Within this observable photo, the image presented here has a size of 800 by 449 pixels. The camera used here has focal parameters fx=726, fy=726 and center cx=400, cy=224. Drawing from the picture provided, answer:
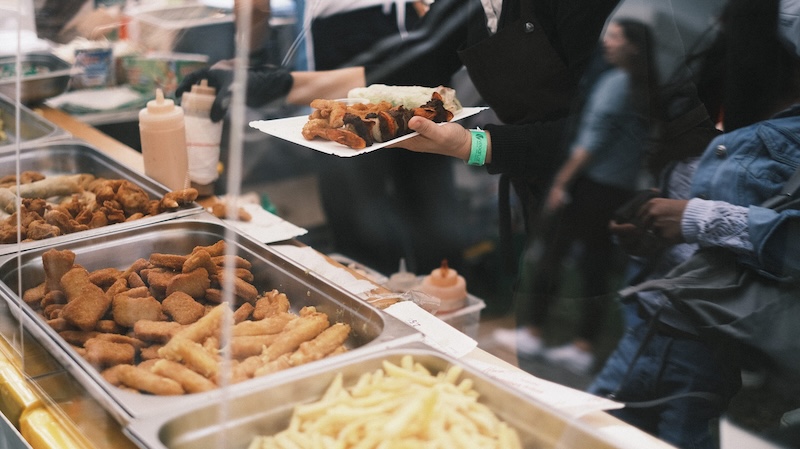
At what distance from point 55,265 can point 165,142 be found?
62 centimetres

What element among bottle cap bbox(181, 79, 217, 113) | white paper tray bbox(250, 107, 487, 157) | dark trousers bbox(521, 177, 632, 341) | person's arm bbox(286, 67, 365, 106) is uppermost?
person's arm bbox(286, 67, 365, 106)

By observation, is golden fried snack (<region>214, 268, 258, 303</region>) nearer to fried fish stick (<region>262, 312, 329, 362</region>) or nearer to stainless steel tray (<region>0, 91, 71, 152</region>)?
fried fish stick (<region>262, 312, 329, 362</region>)

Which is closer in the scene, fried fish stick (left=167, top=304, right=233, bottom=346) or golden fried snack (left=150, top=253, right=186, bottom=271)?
fried fish stick (left=167, top=304, right=233, bottom=346)

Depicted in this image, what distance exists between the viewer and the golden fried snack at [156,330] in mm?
1246

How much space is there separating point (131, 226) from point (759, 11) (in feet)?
4.82

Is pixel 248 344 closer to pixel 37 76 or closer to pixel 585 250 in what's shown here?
pixel 585 250

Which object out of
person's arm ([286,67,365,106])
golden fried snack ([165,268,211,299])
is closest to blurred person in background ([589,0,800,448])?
person's arm ([286,67,365,106])

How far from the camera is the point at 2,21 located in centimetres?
236

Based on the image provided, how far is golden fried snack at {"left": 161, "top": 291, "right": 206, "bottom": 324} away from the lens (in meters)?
1.32

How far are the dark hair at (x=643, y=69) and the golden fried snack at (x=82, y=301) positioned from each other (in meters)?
1.23

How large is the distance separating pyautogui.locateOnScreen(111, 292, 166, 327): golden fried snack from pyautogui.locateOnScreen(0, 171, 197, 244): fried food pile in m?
0.42

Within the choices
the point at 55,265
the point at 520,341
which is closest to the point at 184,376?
the point at 55,265

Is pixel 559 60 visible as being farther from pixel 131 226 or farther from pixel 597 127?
pixel 131 226

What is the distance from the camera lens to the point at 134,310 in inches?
52.6
